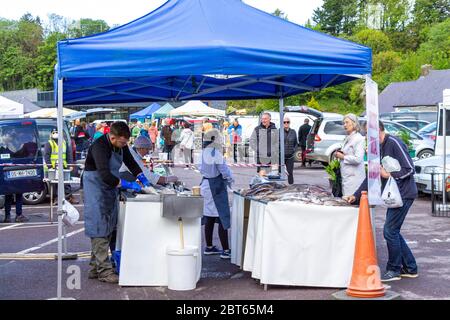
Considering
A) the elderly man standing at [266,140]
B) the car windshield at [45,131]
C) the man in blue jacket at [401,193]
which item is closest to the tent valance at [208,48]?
the man in blue jacket at [401,193]

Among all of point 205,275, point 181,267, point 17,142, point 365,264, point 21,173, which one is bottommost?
point 205,275

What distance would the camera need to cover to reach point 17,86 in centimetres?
13975

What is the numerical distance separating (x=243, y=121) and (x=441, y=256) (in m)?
27.7

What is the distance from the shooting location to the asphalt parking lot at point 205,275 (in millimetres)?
7641

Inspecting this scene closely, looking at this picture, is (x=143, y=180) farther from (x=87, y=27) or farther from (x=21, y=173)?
(x=87, y=27)

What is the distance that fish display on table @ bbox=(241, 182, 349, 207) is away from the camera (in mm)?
7836

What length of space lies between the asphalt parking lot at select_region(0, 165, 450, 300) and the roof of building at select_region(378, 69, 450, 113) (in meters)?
48.3

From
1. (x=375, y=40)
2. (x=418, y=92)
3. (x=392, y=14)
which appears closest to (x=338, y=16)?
(x=392, y=14)

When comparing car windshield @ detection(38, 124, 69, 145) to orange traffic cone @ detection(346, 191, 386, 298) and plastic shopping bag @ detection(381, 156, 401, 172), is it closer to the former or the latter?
plastic shopping bag @ detection(381, 156, 401, 172)

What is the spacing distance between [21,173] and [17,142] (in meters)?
1.30

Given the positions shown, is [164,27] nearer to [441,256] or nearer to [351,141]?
[351,141]

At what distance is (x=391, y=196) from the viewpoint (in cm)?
790
